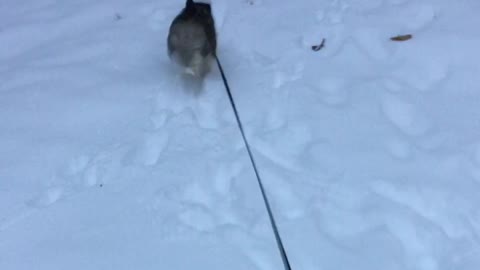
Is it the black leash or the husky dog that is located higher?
the husky dog

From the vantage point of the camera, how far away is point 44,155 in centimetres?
302

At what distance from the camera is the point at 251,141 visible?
118 inches

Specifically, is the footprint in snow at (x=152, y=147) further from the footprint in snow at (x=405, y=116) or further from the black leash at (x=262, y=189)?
the footprint in snow at (x=405, y=116)

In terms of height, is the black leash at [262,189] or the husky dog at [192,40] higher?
the husky dog at [192,40]

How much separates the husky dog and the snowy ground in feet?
0.65

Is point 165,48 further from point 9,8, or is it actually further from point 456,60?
point 456,60

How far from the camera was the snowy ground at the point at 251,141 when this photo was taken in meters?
2.51

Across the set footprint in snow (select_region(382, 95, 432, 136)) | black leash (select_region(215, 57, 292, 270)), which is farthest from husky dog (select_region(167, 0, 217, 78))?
footprint in snow (select_region(382, 95, 432, 136))

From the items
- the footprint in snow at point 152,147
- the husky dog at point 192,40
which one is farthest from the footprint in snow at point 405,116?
the footprint in snow at point 152,147

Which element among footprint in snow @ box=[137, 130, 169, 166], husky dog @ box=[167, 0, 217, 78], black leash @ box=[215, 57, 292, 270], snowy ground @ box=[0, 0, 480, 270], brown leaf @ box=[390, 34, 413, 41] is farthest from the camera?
brown leaf @ box=[390, 34, 413, 41]

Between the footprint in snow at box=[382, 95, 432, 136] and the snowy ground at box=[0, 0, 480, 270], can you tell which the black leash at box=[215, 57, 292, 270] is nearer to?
the snowy ground at box=[0, 0, 480, 270]

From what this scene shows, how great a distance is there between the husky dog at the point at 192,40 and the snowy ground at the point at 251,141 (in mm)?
197

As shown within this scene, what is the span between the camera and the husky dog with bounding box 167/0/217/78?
3.14 meters

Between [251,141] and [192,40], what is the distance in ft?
2.24
